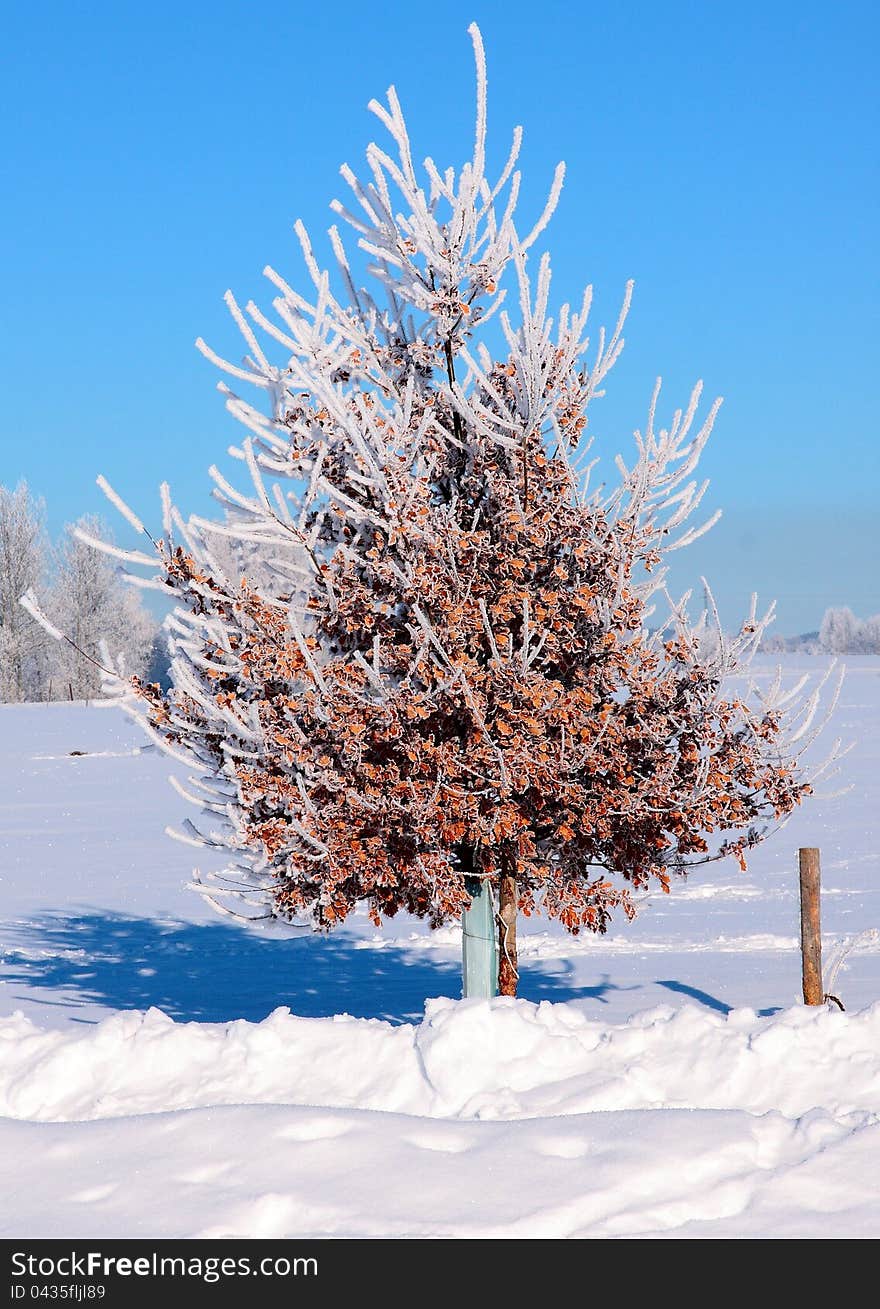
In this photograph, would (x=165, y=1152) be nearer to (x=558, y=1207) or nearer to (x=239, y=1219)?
(x=239, y=1219)

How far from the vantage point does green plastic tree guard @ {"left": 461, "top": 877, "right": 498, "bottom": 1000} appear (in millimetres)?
9930

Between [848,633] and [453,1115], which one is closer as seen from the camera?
[453,1115]

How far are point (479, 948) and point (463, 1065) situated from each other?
2.45m

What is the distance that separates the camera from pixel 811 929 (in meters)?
10.7

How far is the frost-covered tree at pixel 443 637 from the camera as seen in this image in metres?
8.45

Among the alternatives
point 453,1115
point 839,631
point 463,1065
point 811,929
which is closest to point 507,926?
point 811,929

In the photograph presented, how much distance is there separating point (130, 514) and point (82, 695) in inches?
2935

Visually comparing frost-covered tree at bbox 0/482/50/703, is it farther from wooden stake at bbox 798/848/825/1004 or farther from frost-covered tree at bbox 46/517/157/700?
wooden stake at bbox 798/848/825/1004

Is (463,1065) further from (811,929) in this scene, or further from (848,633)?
(848,633)

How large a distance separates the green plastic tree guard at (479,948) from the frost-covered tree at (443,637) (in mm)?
332

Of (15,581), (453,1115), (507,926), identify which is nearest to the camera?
(453,1115)
